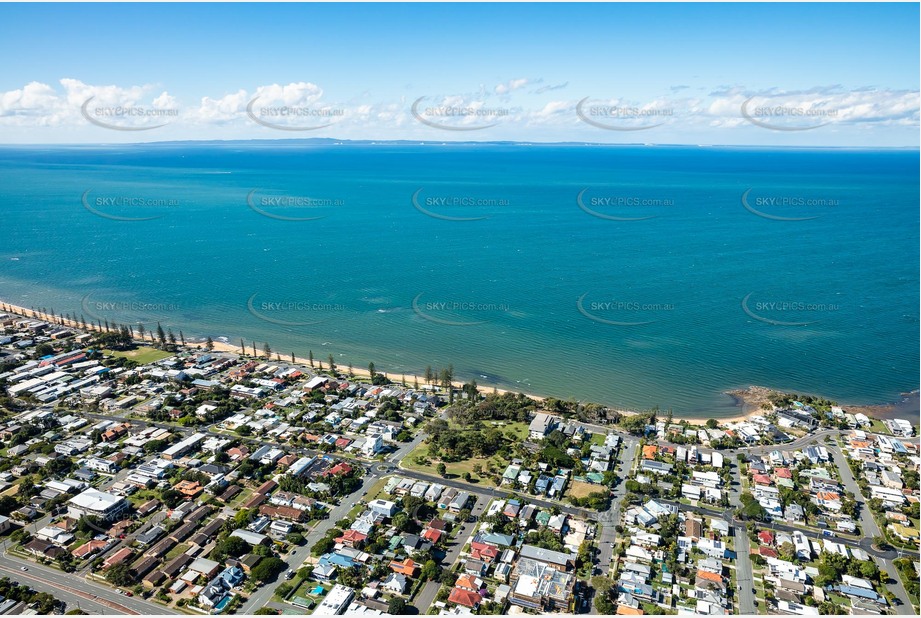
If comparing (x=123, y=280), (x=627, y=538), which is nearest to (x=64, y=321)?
(x=123, y=280)

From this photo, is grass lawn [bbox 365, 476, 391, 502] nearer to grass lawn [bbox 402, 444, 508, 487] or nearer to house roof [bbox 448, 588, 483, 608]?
grass lawn [bbox 402, 444, 508, 487]

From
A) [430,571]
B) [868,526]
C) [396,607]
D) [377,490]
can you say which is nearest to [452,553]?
[430,571]

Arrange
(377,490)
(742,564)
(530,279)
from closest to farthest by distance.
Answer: (742,564)
(377,490)
(530,279)

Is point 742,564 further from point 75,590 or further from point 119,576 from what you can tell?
point 75,590

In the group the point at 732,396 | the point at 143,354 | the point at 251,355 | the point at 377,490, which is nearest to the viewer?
the point at 377,490

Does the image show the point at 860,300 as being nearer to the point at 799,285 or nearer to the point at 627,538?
the point at 799,285

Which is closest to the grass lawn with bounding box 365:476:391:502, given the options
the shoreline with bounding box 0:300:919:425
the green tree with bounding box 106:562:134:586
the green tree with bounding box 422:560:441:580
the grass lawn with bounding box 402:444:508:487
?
the grass lawn with bounding box 402:444:508:487

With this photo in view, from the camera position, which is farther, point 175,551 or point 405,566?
point 175,551
